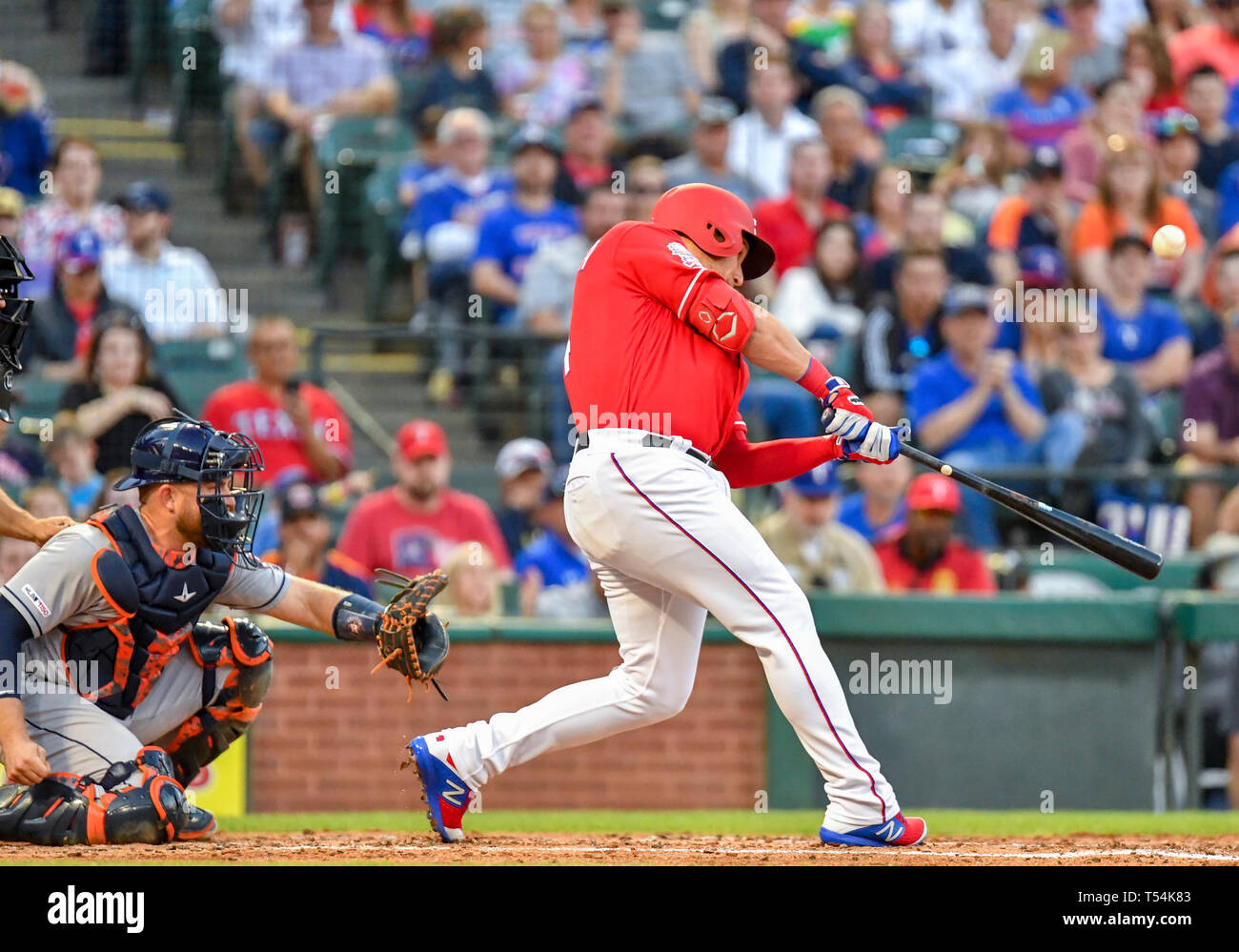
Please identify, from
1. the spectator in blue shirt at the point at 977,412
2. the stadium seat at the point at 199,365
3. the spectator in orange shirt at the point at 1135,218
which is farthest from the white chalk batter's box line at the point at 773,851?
the spectator in orange shirt at the point at 1135,218

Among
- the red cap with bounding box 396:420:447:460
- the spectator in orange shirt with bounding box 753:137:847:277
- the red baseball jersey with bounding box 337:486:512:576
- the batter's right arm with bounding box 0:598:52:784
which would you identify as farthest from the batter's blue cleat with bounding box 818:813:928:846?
the spectator in orange shirt with bounding box 753:137:847:277

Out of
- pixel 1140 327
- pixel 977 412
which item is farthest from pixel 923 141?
pixel 977 412

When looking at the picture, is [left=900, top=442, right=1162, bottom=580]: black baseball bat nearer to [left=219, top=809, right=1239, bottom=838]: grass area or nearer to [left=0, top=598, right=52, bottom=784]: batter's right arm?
[left=219, top=809, right=1239, bottom=838]: grass area

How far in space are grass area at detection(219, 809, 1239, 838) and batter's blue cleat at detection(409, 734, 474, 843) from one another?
0.71 m

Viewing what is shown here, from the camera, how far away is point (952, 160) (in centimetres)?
1142

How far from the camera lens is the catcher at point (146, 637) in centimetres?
475

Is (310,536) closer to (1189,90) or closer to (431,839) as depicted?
(431,839)

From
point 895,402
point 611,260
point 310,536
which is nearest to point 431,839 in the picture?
point 611,260

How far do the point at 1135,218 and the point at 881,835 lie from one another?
673 centimetres

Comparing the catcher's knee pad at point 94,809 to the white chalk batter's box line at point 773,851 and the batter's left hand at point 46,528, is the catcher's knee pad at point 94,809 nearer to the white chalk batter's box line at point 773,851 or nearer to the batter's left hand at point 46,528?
the white chalk batter's box line at point 773,851

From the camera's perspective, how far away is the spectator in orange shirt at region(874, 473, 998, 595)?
816 cm

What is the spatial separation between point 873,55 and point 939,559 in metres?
5.04

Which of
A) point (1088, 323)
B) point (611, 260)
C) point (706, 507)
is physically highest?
point (1088, 323)

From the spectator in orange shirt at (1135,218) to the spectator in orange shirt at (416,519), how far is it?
4252 millimetres
